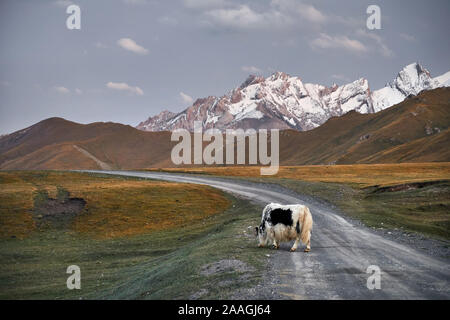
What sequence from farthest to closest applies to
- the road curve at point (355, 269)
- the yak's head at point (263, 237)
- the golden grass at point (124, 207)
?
the golden grass at point (124, 207)
the yak's head at point (263, 237)
the road curve at point (355, 269)

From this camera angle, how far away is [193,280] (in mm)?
14695

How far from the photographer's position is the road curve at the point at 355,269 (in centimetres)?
1178

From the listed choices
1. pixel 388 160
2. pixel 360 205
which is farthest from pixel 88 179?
pixel 388 160

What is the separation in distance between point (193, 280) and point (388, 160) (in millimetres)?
196542

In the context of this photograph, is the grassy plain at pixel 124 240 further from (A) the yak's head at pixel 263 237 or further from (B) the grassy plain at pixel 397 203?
(B) the grassy plain at pixel 397 203

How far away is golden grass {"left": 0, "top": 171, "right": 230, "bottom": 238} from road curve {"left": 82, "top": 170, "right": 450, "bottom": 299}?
75.8ft

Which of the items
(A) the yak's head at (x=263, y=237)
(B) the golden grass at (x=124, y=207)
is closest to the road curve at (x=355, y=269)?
(A) the yak's head at (x=263, y=237)

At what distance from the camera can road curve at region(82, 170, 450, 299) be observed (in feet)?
38.7

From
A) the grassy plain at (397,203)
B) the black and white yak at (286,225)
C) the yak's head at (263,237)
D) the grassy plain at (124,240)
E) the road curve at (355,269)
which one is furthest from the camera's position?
the grassy plain at (397,203)

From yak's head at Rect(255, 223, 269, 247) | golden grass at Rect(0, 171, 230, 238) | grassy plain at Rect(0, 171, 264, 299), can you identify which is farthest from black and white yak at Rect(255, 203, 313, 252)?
golden grass at Rect(0, 171, 230, 238)

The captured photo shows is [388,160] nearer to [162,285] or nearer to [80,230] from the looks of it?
[80,230]

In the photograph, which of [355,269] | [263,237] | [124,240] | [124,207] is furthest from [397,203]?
[355,269]

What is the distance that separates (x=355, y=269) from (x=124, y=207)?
1423 inches

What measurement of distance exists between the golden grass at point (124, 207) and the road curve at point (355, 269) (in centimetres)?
2309
